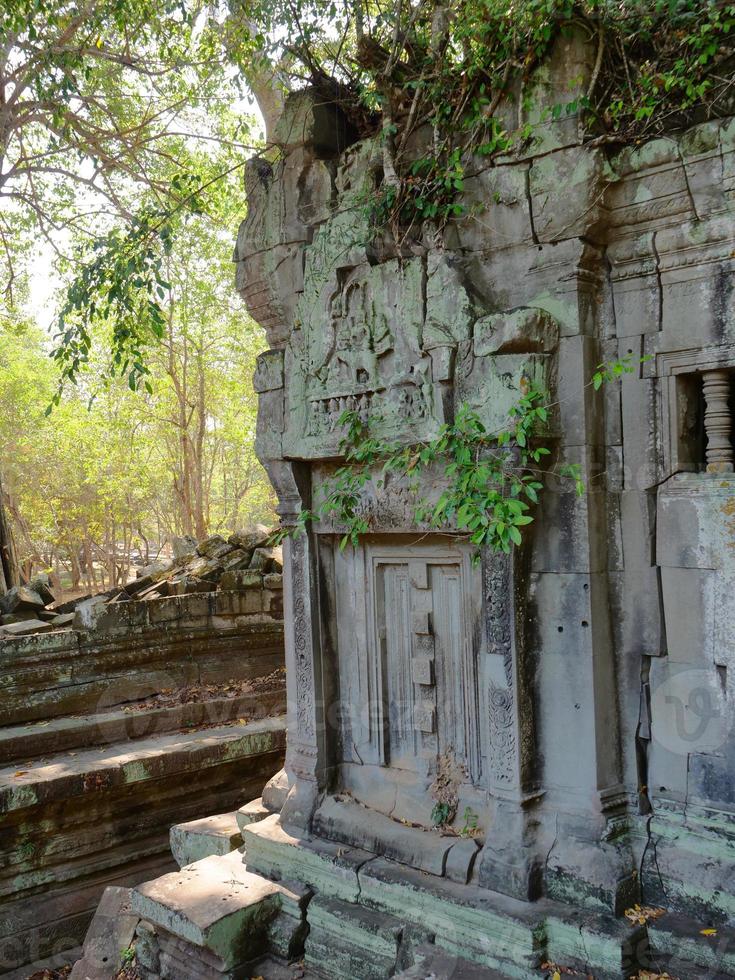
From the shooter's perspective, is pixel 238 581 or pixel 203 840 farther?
pixel 238 581

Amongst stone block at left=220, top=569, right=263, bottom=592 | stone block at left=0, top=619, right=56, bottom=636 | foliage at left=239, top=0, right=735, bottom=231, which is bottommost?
stone block at left=0, top=619, right=56, bottom=636

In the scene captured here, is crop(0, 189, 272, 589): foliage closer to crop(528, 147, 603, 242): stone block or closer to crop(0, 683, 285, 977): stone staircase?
crop(0, 683, 285, 977): stone staircase

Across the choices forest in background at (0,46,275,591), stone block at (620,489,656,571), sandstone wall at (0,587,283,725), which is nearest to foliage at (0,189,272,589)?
forest in background at (0,46,275,591)

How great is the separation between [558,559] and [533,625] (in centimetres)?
35

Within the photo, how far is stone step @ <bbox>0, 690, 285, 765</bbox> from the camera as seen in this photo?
6.18 meters

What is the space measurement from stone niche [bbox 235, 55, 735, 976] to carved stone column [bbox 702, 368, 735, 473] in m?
0.01

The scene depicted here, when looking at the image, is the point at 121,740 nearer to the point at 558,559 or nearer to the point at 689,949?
the point at 558,559

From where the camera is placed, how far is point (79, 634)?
272 inches

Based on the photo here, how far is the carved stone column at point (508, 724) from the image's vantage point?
12.3 ft

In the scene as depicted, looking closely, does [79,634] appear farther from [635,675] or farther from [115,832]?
[635,675]

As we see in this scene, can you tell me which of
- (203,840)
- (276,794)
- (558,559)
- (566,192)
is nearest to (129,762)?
(203,840)

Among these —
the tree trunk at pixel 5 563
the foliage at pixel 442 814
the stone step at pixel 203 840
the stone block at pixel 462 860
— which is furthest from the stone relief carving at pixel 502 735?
the tree trunk at pixel 5 563

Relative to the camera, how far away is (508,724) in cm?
382

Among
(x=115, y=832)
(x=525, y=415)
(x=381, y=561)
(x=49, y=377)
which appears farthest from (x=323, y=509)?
(x=49, y=377)
